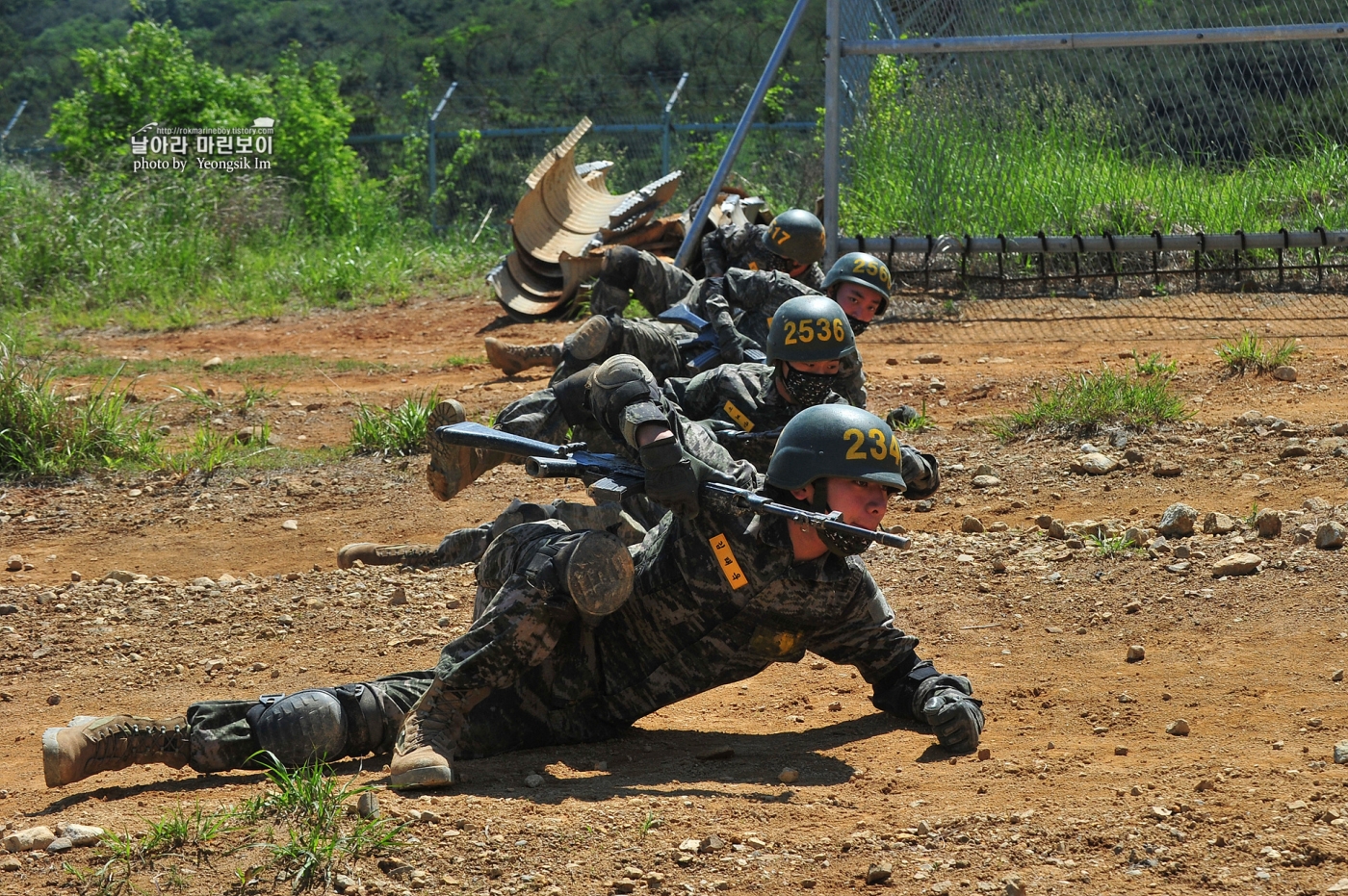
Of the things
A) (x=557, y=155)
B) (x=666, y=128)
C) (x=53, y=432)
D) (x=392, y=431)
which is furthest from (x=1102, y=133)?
(x=666, y=128)

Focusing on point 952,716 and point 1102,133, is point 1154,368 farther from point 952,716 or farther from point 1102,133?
point 952,716

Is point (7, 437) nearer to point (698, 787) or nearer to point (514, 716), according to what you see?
point (514, 716)

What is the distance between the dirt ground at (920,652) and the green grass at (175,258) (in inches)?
172

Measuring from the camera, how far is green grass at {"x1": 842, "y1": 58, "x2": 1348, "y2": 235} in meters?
9.78

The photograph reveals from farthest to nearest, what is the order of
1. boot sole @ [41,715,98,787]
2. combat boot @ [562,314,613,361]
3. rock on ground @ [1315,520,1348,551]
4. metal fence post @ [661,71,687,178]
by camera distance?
metal fence post @ [661,71,687,178]
combat boot @ [562,314,613,361]
rock on ground @ [1315,520,1348,551]
boot sole @ [41,715,98,787]

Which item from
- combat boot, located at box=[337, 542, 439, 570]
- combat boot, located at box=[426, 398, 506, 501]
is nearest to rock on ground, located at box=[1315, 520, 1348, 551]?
combat boot, located at box=[426, 398, 506, 501]

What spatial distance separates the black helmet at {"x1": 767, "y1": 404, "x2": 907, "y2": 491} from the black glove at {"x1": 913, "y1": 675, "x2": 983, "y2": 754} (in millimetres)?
660

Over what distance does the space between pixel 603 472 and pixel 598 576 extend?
41 centimetres

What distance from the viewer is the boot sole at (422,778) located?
11.5 ft

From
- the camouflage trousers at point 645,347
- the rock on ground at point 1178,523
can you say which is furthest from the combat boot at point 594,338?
the rock on ground at point 1178,523

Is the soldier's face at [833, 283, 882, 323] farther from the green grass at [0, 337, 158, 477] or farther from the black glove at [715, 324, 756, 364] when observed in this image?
the green grass at [0, 337, 158, 477]

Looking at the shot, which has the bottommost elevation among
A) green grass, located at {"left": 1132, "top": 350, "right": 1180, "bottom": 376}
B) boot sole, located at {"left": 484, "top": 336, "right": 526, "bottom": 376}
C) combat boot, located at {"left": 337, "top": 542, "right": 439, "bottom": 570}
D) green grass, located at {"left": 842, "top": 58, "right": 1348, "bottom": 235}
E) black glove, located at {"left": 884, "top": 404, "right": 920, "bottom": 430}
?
combat boot, located at {"left": 337, "top": 542, "right": 439, "bottom": 570}

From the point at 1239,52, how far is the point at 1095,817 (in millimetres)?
7934

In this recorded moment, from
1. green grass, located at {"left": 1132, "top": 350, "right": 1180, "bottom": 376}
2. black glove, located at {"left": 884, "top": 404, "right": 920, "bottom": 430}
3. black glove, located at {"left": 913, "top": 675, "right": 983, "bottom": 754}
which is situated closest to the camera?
black glove, located at {"left": 913, "top": 675, "right": 983, "bottom": 754}
